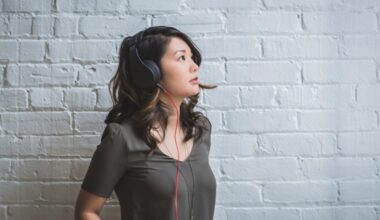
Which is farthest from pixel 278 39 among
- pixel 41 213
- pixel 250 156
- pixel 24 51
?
pixel 41 213

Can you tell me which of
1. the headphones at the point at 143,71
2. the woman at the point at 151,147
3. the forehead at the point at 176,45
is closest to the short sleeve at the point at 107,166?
the woman at the point at 151,147

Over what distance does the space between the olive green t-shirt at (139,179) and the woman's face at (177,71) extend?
0.15 meters

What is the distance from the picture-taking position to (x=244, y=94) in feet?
3.77

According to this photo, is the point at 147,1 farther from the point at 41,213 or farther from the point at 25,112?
the point at 41,213

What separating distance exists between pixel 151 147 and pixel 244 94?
0.41m

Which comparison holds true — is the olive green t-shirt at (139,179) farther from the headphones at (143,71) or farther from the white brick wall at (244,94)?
the white brick wall at (244,94)

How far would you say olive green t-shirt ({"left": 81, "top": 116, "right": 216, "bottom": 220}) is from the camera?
2.77 feet

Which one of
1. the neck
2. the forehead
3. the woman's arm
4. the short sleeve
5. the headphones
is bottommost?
the woman's arm

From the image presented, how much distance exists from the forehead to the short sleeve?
25 cm

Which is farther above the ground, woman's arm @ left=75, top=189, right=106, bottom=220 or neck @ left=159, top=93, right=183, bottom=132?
neck @ left=159, top=93, right=183, bottom=132

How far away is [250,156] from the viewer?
115 cm

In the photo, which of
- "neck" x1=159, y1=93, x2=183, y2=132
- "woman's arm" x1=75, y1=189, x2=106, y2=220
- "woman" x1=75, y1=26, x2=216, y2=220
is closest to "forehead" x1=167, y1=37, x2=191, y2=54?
"woman" x1=75, y1=26, x2=216, y2=220

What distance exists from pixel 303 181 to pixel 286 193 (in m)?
0.07

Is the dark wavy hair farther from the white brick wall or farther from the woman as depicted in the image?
the white brick wall
